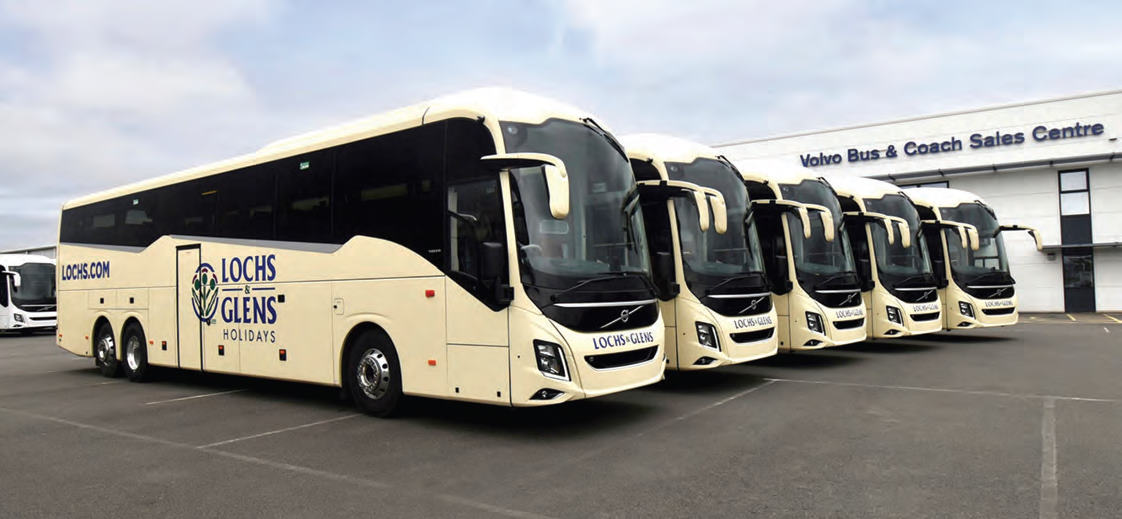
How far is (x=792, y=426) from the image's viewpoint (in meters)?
7.56

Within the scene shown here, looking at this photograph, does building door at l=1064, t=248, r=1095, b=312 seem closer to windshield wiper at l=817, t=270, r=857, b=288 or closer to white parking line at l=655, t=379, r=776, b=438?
windshield wiper at l=817, t=270, r=857, b=288

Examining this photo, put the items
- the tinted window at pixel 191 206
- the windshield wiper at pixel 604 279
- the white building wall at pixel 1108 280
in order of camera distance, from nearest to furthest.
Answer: the windshield wiper at pixel 604 279 < the tinted window at pixel 191 206 < the white building wall at pixel 1108 280

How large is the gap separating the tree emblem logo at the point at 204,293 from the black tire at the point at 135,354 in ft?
6.13

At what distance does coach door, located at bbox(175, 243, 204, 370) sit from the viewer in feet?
35.2

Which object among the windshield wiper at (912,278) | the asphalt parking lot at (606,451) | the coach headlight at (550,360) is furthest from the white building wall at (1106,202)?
the coach headlight at (550,360)

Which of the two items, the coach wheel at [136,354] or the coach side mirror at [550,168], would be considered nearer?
the coach side mirror at [550,168]

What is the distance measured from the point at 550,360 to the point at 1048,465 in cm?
403

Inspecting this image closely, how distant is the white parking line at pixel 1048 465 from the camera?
189 inches

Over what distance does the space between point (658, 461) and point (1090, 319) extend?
80.0 ft

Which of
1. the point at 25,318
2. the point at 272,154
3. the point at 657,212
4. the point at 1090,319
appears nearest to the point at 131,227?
the point at 272,154

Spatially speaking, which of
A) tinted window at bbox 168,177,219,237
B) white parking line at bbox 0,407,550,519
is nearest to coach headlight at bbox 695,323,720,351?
white parking line at bbox 0,407,550,519

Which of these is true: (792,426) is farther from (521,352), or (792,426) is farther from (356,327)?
(356,327)

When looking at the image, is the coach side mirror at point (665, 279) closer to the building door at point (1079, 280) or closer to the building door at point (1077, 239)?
the building door at point (1077, 239)

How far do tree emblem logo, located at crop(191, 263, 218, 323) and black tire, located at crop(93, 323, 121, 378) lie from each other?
9.54 feet
